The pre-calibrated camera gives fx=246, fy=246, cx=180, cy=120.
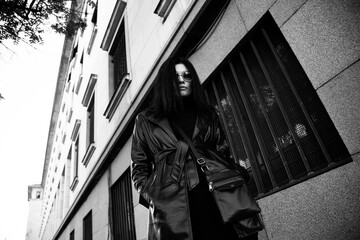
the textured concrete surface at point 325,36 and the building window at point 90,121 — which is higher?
the building window at point 90,121

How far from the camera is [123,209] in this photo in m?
5.23

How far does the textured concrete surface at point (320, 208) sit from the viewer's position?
1541mm

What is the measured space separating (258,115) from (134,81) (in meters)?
3.35

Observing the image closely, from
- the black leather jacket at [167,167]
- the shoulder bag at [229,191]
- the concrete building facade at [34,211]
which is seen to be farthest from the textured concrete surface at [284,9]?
the concrete building facade at [34,211]

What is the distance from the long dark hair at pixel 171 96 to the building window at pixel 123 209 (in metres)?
3.62

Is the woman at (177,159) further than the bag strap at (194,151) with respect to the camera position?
No

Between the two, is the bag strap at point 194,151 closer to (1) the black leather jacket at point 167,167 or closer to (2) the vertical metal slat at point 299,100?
(1) the black leather jacket at point 167,167

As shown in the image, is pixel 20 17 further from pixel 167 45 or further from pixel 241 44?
pixel 241 44

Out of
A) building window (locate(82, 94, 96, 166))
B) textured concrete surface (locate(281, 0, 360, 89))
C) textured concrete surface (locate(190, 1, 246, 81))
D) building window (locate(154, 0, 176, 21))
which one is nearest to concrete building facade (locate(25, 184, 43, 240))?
building window (locate(82, 94, 96, 166))

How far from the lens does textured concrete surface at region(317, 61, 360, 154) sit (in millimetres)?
1542

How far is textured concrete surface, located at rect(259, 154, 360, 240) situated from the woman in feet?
2.32

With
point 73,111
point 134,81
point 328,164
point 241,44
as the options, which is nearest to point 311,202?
point 328,164

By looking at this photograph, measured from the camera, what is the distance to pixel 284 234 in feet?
6.41

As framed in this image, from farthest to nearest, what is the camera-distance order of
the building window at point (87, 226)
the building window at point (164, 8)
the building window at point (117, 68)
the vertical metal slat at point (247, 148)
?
the building window at point (87, 226), the building window at point (117, 68), the building window at point (164, 8), the vertical metal slat at point (247, 148)
